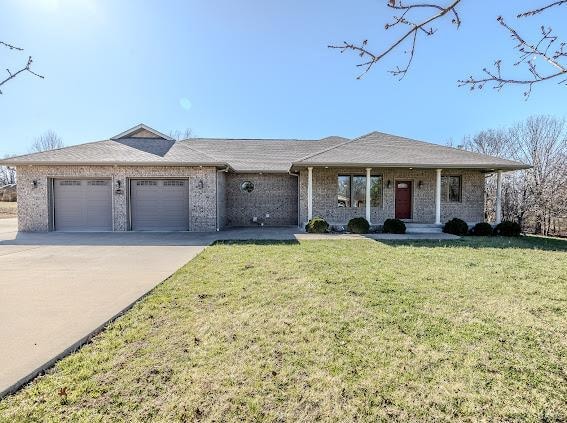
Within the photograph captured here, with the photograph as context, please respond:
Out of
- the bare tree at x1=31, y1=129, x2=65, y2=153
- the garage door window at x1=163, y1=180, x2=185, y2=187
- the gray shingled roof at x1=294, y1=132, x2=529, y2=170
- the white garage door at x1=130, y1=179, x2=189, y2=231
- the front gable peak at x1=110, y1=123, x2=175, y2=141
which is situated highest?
the bare tree at x1=31, y1=129, x2=65, y2=153

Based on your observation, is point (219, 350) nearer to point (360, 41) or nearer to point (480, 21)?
point (360, 41)

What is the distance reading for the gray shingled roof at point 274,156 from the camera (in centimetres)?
1262

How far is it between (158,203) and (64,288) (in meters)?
8.79

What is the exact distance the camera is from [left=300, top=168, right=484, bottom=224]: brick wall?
46.7 feet

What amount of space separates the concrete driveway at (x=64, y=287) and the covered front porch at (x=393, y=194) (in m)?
6.35

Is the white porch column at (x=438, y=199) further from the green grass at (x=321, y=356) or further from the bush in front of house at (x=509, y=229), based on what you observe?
the green grass at (x=321, y=356)

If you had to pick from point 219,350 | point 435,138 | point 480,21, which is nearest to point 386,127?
point 480,21

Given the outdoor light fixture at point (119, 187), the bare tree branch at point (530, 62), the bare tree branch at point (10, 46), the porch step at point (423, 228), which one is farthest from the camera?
the porch step at point (423, 228)

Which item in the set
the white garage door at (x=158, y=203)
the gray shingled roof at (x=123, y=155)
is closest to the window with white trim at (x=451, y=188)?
the gray shingled roof at (x=123, y=155)

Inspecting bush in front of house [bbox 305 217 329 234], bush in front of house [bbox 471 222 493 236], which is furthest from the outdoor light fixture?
bush in front of house [bbox 471 222 493 236]

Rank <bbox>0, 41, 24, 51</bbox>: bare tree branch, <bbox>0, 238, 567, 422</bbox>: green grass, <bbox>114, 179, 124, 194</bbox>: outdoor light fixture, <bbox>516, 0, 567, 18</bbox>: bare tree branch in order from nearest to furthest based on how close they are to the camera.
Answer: <bbox>516, 0, 567, 18</bbox>: bare tree branch
<bbox>0, 238, 567, 422</bbox>: green grass
<bbox>0, 41, 24, 51</bbox>: bare tree branch
<bbox>114, 179, 124, 194</bbox>: outdoor light fixture

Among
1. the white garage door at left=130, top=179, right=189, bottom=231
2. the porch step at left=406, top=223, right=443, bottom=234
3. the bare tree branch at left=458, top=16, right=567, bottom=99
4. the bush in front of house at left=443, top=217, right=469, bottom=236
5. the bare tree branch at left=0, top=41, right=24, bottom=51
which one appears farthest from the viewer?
the white garage door at left=130, top=179, right=189, bottom=231

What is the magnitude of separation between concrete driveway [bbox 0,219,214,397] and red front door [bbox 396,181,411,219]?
9.56m

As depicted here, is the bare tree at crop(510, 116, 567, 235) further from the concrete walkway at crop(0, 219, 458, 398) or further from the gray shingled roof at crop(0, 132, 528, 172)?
the concrete walkway at crop(0, 219, 458, 398)
